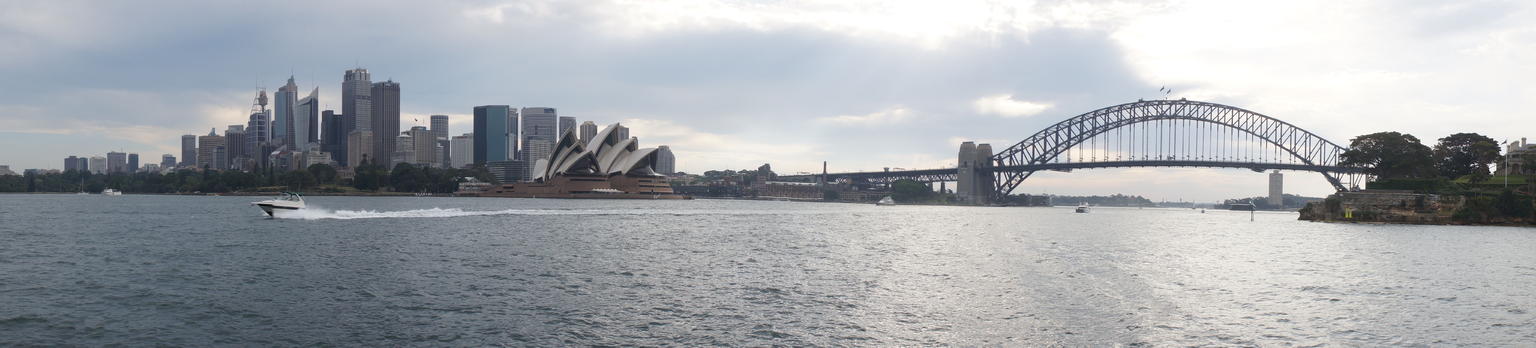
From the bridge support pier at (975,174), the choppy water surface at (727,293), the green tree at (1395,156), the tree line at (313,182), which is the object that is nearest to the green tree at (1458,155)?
the green tree at (1395,156)

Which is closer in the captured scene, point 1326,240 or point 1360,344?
point 1360,344

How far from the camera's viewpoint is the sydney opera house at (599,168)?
159 m

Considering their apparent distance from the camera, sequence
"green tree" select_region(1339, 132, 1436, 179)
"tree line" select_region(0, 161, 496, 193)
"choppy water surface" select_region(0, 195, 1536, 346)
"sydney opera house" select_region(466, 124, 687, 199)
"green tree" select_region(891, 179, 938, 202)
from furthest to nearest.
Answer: "green tree" select_region(891, 179, 938, 202), "tree line" select_region(0, 161, 496, 193), "sydney opera house" select_region(466, 124, 687, 199), "green tree" select_region(1339, 132, 1436, 179), "choppy water surface" select_region(0, 195, 1536, 346)

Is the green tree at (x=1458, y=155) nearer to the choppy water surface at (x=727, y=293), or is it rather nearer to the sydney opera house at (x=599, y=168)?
the choppy water surface at (x=727, y=293)

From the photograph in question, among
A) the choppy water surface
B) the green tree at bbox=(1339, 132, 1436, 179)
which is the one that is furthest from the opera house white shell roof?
the choppy water surface

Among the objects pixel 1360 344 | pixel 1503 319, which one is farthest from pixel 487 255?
→ pixel 1503 319

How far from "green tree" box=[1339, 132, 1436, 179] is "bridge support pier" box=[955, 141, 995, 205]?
7243 centimetres

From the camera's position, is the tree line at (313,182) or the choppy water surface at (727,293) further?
the tree line at (313,182)

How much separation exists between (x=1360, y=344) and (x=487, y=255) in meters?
23.5

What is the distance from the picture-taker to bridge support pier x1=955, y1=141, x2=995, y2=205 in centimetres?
15925

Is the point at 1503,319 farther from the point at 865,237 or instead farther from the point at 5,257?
the point at 5,257

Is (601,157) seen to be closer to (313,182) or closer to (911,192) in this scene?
(313,182)

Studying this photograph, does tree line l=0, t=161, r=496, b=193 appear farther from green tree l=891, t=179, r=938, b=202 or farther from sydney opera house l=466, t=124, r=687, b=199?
green tree l=891, t=179, r=938, b=202

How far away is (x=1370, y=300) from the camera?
21109mm
